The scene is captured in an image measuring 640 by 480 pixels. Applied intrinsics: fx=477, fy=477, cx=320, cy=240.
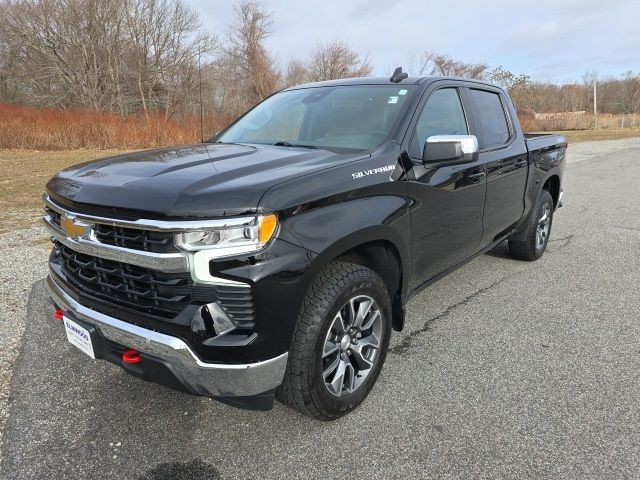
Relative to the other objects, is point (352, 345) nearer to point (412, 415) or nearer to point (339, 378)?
point (339, 378)

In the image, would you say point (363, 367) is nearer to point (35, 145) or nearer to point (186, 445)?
point (186, 445)

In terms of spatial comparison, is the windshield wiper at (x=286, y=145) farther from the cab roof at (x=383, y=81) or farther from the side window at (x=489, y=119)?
the side window at (x=489, y=119)

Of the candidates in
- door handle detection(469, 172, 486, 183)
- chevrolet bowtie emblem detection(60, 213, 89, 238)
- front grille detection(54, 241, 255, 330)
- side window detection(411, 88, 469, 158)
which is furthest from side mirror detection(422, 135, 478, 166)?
chevrolet bowtie emblem detection(60, 213, 89, 238)

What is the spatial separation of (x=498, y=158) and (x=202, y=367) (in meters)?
3.07

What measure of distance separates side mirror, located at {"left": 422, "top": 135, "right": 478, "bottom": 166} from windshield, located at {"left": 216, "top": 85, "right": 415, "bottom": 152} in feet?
0.94

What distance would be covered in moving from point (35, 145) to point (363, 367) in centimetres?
1951

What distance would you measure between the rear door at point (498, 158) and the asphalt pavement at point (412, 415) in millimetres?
828

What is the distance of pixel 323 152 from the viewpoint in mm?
2830

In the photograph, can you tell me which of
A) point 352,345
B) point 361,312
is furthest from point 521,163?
point 352,345

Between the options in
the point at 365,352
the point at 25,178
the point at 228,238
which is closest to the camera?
the point at 228,238

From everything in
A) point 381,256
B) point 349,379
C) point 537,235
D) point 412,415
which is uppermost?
point 381,256

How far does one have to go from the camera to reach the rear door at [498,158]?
391 cm

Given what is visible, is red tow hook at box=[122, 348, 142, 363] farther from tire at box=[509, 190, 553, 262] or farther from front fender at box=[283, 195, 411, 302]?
tire at box=[509, 190, 553, 262]

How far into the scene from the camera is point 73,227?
91.7 inches
